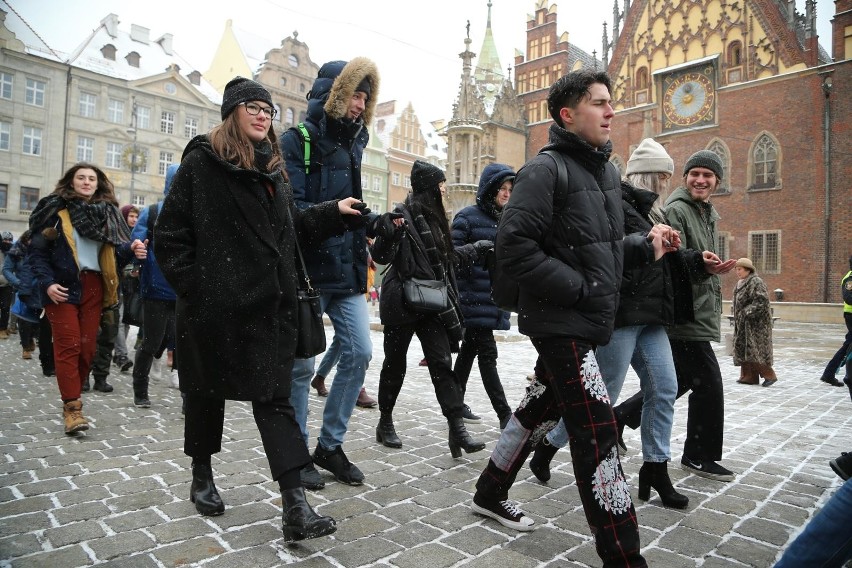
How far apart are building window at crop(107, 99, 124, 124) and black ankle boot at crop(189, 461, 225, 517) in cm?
4505

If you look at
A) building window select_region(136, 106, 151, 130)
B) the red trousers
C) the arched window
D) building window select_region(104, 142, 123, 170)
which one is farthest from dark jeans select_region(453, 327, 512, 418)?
building window select_region(136, 106, 151, 130)

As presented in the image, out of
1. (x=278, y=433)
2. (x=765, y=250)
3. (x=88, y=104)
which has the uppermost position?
(x=88, y=104)

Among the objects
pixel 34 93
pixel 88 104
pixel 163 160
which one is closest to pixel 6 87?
pixel 34 93

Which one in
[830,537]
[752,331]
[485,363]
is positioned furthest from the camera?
[752,331]

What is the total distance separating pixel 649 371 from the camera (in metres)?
3.69

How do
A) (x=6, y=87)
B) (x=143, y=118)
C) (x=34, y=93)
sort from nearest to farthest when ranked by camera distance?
(x=6, y=87) → (x=34, y=93) → (x=143, y=118)

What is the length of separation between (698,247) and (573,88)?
5.95 feet

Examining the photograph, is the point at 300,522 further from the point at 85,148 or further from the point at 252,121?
the point at 85,148

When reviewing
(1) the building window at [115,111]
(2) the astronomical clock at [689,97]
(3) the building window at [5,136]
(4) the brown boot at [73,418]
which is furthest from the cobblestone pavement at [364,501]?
(1) the building window at [115,111]

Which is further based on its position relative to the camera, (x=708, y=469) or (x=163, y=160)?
(x=163, y=160)

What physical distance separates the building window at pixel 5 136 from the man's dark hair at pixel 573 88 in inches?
1620

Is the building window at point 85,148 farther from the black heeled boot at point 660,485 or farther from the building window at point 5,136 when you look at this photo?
the black heeled boot at point 660,485

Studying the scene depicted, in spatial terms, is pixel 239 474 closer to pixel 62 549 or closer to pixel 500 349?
pixel 62 549

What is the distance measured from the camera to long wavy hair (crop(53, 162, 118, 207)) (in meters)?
5.15
